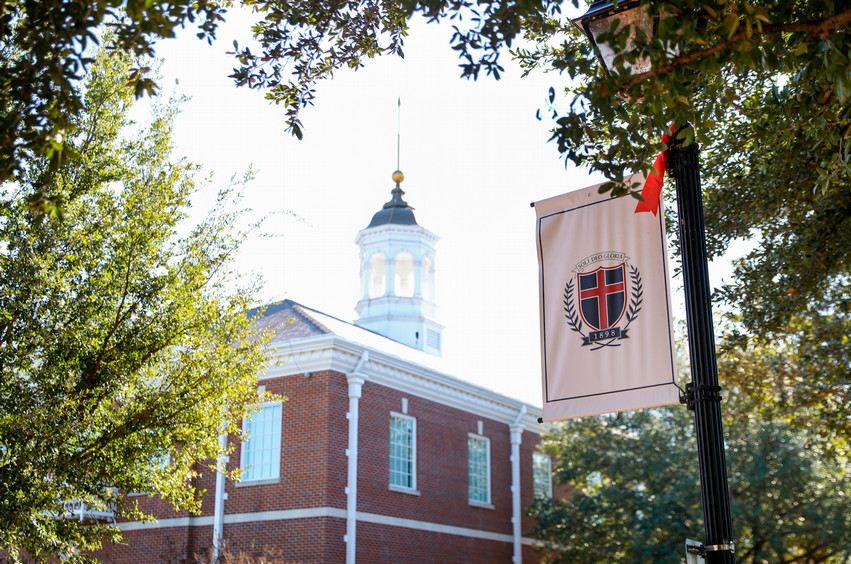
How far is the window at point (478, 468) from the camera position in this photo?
23.9 meters

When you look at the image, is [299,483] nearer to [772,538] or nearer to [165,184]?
[165,184]

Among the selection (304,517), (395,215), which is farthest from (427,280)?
(304,517)

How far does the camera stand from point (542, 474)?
88.6 ft

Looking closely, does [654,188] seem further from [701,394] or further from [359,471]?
[359,471]

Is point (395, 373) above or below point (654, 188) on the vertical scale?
above

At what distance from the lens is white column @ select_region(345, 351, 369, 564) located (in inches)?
743

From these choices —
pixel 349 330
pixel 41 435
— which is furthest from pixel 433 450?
pixel 41 435

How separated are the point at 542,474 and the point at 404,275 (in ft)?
28.0

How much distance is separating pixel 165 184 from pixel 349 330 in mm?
13510

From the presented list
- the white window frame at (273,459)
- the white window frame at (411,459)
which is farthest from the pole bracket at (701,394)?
the white window frame at (411,459)

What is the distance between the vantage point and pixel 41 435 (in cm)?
900

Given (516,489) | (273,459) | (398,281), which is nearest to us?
(273,459)

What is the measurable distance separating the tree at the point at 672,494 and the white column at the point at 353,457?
6855 mm

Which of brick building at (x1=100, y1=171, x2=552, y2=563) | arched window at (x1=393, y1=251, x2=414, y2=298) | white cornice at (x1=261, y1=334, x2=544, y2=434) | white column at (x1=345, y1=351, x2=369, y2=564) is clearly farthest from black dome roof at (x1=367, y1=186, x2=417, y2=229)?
white column at (x1=345, y1=351, x2=369, y2=564)
